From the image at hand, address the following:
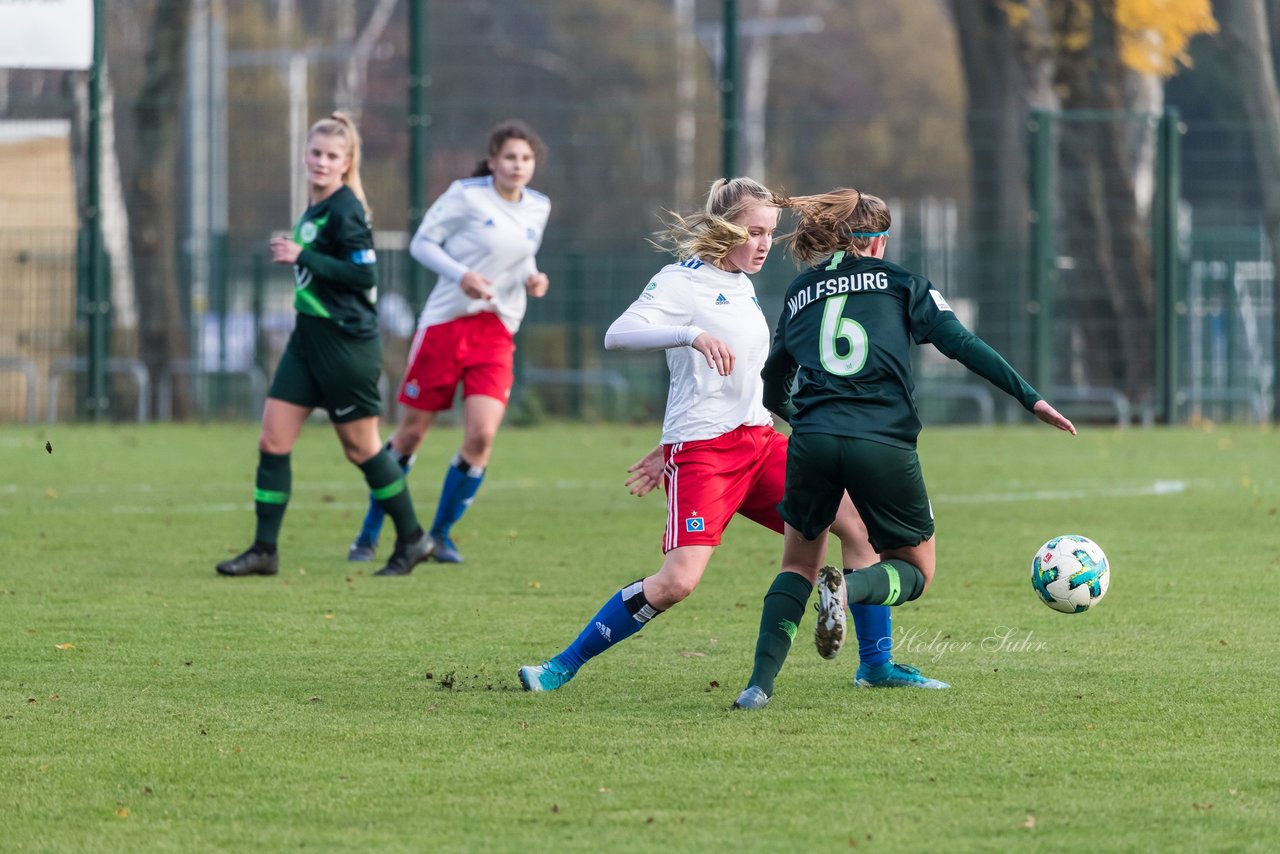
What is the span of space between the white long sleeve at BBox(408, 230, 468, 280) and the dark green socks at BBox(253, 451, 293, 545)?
1.12 meters

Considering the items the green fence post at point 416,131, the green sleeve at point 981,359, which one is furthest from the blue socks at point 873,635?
the green fence post at point 416,131

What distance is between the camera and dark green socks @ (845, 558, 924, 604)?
18.3 ft

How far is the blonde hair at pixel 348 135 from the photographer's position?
28.0ft

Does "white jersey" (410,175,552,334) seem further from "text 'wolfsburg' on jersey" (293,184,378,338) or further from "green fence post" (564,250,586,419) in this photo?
"green fence post" (564,250,586,419)

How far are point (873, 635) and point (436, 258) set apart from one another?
394cm

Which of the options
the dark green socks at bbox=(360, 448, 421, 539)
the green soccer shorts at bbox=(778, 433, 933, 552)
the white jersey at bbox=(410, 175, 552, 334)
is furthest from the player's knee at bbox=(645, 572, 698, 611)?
the white jersey at bbox=(410, 175, 552, 334)

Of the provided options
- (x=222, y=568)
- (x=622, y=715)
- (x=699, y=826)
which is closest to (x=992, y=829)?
(x=699, y=826)

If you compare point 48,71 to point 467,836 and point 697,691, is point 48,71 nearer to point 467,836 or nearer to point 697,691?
point 697,691

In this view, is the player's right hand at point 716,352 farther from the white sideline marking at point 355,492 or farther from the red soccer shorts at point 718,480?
the white sideline marking at point 355,492

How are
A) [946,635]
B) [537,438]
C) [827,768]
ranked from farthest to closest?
[537,438] < [946,635] < [827,768]

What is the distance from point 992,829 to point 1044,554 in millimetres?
2315

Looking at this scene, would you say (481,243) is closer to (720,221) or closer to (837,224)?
(720,221)

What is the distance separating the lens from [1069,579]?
6.36 metres

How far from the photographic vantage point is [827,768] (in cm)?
483
